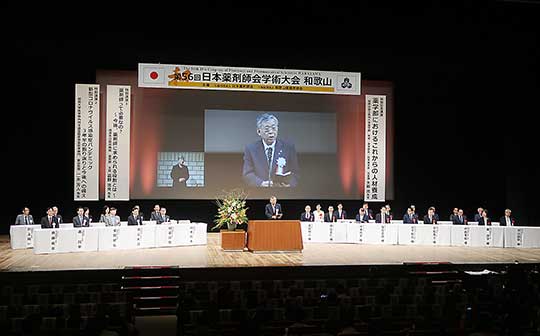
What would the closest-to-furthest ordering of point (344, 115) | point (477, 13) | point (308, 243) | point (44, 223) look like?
point (477, 13) → point (44, 223) → point (308, 243) → point (344, 115)

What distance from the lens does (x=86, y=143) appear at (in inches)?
584

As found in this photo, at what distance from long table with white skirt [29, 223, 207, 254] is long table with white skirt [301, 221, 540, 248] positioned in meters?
2.85

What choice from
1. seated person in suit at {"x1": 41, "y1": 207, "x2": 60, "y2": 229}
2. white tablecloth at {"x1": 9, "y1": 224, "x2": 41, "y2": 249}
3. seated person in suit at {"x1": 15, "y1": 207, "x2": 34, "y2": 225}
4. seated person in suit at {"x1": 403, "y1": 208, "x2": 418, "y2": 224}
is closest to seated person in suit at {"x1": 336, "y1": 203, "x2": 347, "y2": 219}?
seated person in suit at {"x1": 403, "y1": 208, "x2": 418, "y2": 224}

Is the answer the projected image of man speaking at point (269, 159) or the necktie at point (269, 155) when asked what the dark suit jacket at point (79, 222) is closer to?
the projected image of man speaking at point (269, 159)

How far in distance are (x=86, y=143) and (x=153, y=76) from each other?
232 cm

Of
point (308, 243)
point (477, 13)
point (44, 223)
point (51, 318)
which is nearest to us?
point (51, 318)

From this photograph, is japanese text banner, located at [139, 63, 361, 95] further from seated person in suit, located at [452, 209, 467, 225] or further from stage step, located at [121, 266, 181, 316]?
stage step, located at [121, 266, 181, 316]

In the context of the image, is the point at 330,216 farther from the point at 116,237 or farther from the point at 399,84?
the point at 116,237

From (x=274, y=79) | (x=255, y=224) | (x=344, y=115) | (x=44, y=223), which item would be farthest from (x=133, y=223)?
(x=344, y=115)

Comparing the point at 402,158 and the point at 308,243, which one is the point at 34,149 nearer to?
the point at 308,243

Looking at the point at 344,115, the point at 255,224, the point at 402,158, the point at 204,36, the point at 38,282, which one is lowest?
the point at 38,282

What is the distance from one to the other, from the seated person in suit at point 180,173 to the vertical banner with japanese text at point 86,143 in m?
1.87

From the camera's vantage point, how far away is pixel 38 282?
9625mm

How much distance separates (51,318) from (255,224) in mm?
6879
